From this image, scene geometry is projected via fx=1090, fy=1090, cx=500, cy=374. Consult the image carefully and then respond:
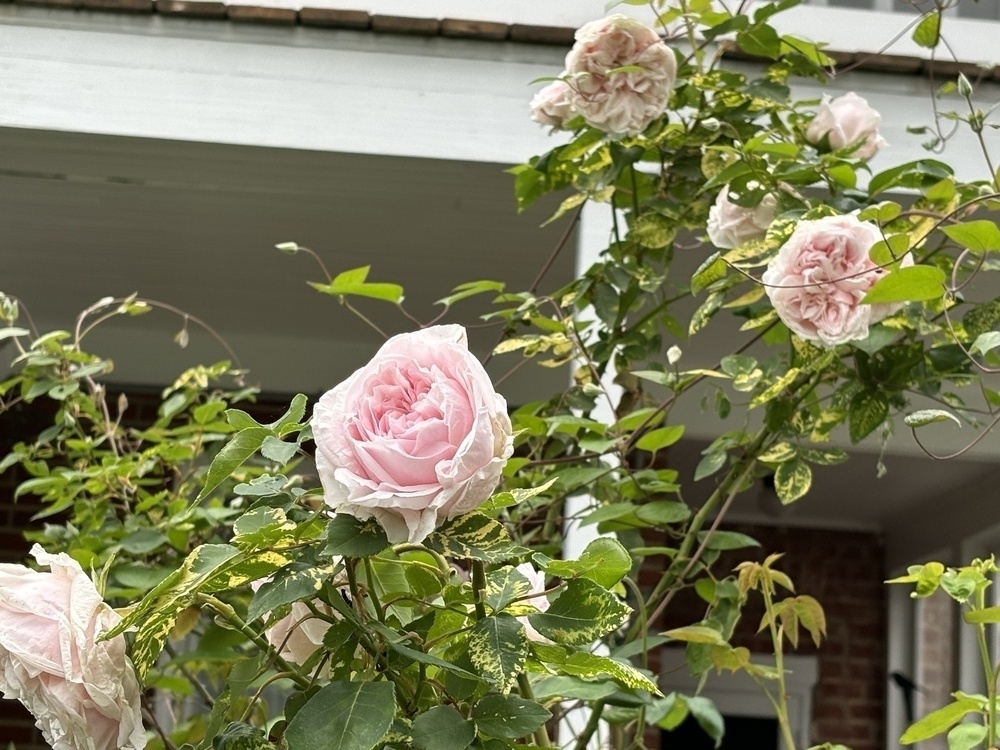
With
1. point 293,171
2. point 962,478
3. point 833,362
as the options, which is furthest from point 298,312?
point 962,478

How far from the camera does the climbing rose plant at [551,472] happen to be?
60 centimetres

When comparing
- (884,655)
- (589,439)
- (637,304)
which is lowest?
(884,655)

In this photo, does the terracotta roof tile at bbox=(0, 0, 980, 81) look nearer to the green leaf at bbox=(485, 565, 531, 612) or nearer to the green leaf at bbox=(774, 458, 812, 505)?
the green leaf at bbox=(774, 458, 812, 505)

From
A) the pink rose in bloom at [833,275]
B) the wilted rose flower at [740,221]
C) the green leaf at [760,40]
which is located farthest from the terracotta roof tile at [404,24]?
the pink rose in bloom at [833,275]

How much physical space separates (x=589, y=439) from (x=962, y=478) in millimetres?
3080

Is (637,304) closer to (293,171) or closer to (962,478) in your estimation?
(293,171)

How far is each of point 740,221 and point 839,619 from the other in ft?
12.3

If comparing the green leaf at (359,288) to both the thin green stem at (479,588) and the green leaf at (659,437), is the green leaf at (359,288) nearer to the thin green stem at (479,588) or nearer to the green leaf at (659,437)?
the green leaf at (659,437)

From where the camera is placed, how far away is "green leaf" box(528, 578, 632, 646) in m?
0.63

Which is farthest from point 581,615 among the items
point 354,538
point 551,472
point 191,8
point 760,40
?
point 191,8

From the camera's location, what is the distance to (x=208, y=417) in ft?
4.70

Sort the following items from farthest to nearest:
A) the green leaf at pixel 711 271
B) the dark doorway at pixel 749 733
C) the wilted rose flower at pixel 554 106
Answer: the dark doorway at pixel 749 733, the wilted rose flower at pixel 554 106, the green leaf at pixel 711 271

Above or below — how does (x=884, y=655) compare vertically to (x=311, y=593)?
below

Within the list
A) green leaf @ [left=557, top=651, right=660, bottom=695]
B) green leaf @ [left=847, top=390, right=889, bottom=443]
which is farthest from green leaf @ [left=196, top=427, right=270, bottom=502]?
green leaf @ [left=847, top=390, right=889, bottom=443]
